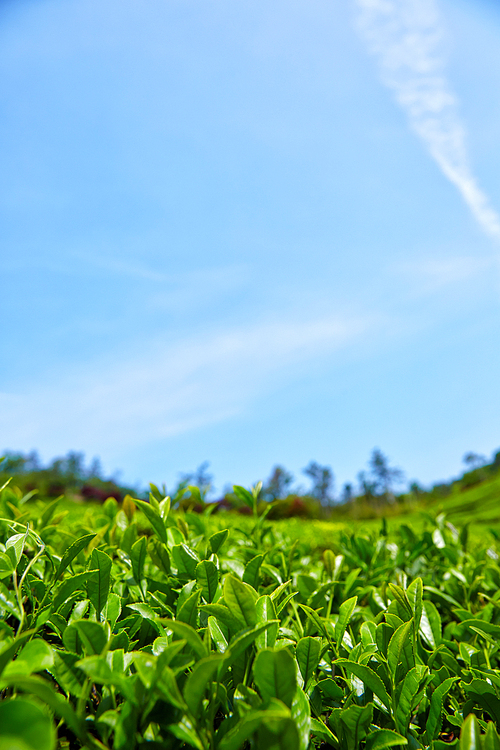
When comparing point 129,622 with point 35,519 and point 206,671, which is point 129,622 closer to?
point 206,671

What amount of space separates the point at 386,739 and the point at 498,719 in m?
0.46

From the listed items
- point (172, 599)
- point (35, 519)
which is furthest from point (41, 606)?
point (35, 519)

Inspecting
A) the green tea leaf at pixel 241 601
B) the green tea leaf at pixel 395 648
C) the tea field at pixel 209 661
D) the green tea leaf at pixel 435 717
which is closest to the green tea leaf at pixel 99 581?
the tea field at pixel 209 661

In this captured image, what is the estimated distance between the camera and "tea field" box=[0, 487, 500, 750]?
0.68m

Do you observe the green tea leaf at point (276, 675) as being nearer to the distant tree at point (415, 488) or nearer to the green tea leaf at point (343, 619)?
the green tea leaf at point (343, 619)

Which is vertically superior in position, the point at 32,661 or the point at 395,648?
the point at 32,661

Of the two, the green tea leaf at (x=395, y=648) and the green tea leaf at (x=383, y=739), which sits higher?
the green tea leaf at (x=395, y=648)

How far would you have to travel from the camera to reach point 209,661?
663 millimetres

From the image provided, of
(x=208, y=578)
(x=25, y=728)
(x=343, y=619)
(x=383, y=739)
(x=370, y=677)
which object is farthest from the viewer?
(x=343, y=619)

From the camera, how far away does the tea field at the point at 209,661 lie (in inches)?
26.9

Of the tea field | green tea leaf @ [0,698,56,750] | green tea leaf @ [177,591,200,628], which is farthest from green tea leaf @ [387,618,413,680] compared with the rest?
green tea leaf @ [0,698,56,750]

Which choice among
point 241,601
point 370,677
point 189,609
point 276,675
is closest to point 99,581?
point 189,609

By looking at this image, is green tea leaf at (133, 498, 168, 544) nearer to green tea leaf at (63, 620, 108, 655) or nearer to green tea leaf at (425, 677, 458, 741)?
green tea leaf at (63, 620, 108, 655)

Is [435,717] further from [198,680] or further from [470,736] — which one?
[198,680]
